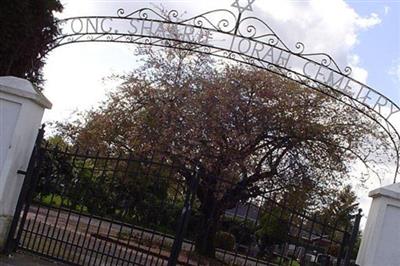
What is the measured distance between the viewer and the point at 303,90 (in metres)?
16.9

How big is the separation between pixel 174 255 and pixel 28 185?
207 centimetres

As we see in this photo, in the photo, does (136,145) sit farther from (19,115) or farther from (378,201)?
(378,201)

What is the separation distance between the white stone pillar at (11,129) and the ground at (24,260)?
0.23 meters

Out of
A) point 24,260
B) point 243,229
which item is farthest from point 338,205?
point 24,260

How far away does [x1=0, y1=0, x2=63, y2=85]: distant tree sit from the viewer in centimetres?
877

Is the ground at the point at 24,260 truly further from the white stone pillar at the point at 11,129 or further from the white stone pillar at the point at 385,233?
the white stone pillar at the point at 385,233

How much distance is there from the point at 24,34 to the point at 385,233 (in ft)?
19.5

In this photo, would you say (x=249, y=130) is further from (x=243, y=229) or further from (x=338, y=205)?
(x=243, y=229)

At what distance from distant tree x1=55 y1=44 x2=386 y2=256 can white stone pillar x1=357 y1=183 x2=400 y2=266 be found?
29.7 ft

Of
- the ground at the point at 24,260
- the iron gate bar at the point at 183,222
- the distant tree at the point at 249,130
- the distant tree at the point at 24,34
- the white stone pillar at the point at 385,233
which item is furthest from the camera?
the distant tree at the point at 249,130

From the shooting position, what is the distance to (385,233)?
6.39 meters

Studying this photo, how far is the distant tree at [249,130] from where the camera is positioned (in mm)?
16172

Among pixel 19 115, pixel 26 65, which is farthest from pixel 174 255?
pixel 26 65

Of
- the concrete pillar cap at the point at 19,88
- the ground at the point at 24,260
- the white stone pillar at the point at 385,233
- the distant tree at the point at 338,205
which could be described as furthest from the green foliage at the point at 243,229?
the distant tree at the point at 338,205
